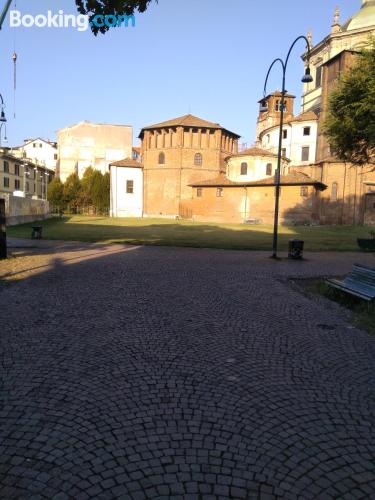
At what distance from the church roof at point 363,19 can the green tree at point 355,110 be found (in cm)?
4883

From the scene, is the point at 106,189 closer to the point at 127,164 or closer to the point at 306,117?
the point at 127,164

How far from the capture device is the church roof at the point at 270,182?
162 ft

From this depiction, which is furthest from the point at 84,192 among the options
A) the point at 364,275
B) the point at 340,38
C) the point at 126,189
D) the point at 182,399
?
the point at 182,399

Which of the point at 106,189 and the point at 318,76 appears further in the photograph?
the point at 106,189

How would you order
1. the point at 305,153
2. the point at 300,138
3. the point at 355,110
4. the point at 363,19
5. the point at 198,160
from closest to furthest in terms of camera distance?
the point at 355,110
the point at 363,19
the point at 300,138
the point at 198,160
the point at 305,153

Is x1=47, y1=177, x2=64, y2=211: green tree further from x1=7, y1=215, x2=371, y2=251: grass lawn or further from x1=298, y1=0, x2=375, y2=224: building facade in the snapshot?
x1=298, y1=0, x2=375, y2=224: building facade

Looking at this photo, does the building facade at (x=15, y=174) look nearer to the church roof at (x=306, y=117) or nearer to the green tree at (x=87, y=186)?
the green tree at (x=87, y=186)

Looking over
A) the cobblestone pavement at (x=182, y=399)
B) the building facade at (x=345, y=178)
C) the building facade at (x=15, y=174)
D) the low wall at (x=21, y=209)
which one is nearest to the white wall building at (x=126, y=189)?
the building facade at (x=15, y=174)

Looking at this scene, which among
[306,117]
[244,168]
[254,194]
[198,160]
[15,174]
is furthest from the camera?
[15,174]

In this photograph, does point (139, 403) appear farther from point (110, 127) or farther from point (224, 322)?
point (110, 127)

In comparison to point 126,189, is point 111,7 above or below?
below

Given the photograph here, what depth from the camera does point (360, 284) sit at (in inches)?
334

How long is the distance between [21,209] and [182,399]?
34248 millimetres

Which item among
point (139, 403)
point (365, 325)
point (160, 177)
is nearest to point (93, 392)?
point (139, 403)
